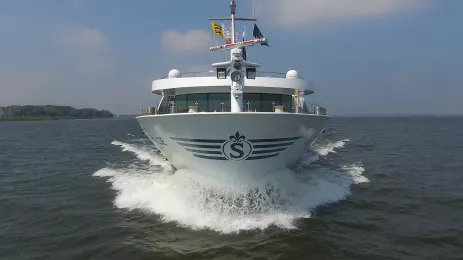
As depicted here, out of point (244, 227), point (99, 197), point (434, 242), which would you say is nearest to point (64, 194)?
point (99, 197)

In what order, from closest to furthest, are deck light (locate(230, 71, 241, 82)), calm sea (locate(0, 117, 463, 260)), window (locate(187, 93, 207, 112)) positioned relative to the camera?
calm sea (locate(0, 117, 463, 260)), deck light (locate(230, 71, 241, 82)), window (locate(187, 93, 207, 112))

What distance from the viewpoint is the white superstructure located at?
948cm

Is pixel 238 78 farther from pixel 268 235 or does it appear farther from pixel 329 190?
pixel 329 190

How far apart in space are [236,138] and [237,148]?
1.08 ft

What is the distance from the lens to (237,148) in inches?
384

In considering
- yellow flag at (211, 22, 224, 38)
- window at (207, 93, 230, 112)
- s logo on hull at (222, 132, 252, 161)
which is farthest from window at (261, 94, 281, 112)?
s logo on hull at (222, 132, 252, 161)

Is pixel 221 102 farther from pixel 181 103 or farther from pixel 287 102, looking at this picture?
pixel 287 102

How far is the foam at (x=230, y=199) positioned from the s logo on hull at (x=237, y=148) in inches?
32.9

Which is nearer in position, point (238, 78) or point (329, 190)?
point (238, 78)

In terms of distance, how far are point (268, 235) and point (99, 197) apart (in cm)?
716

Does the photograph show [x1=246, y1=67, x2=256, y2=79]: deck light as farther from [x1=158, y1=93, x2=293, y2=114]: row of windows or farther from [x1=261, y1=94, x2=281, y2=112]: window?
[x1=261, y1=94, x2=281, y2=112]: window

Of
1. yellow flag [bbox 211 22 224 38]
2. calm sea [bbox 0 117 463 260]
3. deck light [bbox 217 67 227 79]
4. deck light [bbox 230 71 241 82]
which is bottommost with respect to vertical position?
calm sea [bbox 0 117 463 260]

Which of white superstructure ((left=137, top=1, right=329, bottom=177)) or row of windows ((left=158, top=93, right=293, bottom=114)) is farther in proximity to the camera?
row of windows ((left=158, top=93, right=293, bottom=114))

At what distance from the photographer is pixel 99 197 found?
41.3 ft
